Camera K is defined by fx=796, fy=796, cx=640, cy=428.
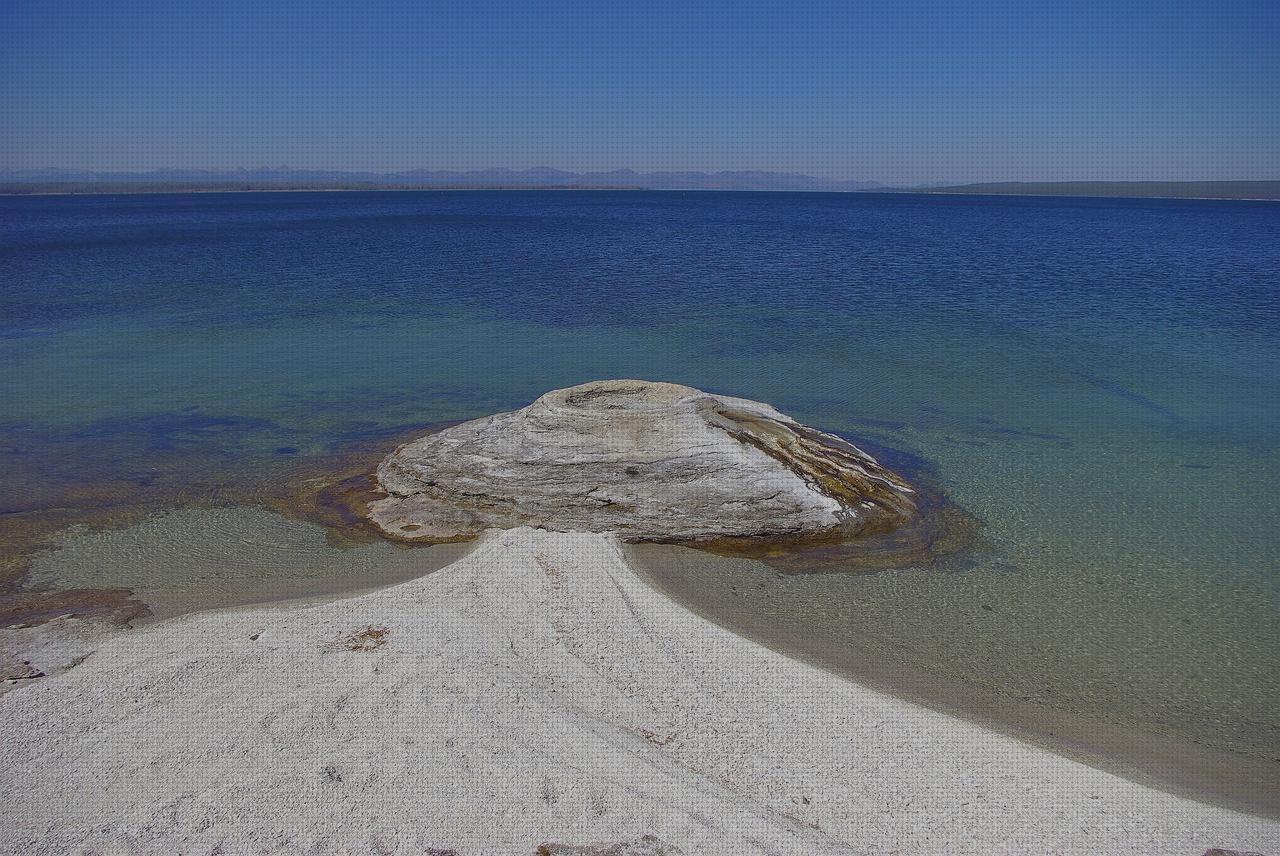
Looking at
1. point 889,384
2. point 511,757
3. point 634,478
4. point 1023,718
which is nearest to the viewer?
point 511,757

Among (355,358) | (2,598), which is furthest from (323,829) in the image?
(355,358)

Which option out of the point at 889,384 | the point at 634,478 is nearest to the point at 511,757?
the point at 634,478

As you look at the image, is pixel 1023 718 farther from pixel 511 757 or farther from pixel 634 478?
pixel 634 478

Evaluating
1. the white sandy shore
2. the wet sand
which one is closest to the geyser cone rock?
the wet sand

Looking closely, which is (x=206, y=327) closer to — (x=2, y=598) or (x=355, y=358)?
(x=355, y=358)

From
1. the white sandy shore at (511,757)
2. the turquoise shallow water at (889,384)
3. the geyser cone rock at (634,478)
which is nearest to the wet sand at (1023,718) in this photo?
the turquoise shallow water at (889,384)
